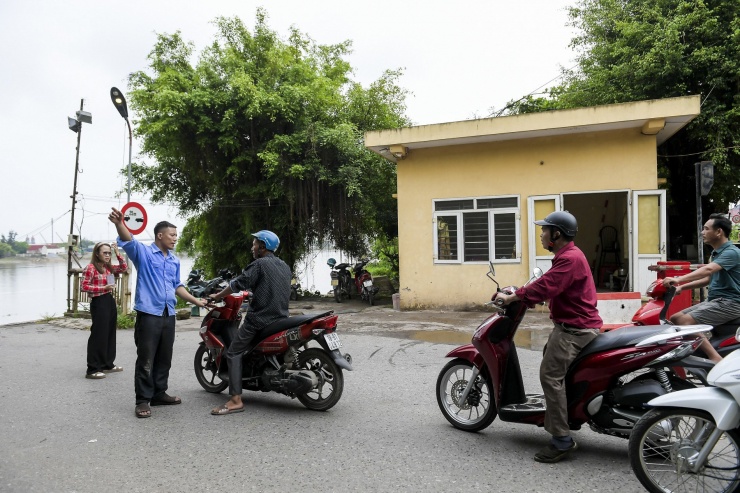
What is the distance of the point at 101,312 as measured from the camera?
7.11 m

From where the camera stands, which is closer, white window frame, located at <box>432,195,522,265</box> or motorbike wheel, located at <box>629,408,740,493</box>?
motorbike wheel, located at <box>629,408,740,493</box>

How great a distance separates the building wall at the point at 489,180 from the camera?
36.7 feet

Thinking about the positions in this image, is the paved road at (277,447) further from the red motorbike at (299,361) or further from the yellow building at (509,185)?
the yellow building at (509,185)

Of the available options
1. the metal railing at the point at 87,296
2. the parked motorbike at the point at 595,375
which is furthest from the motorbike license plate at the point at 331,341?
the metal railing at the point at 87,296

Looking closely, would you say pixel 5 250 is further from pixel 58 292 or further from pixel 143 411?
pixel 143 411

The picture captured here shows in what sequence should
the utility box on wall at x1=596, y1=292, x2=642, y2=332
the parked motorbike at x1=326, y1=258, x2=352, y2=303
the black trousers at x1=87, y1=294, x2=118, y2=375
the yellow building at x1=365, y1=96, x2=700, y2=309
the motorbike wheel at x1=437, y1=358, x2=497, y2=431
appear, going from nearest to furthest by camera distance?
the motorbike wheel at x1=437, y1=358, x2=497, y2=431, the black trousers at x1=87, y1=294, x2=118, y2=375, the utility box on wall at x1=596, y1=292, x2=642, y2=332, the yellow building at x1=365, y1=96, x2=700, y2=309, the parked motorbike at x1=326, y1=258, x2=352, y2=303

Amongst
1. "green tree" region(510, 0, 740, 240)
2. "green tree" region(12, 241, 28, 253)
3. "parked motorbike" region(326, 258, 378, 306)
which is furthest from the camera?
"green tree" region(12, 241, 28, 253)

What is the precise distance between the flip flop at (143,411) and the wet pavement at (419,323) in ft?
15.5

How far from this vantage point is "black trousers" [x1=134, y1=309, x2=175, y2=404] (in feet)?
17.2

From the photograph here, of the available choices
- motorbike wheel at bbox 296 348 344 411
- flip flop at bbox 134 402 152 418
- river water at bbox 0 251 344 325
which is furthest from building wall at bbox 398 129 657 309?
flip flop at bbox 134 402 152 418

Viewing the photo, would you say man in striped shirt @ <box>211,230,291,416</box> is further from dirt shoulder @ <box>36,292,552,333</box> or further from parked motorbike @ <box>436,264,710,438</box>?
dirt shoulder @ <box>36,292,552,333</box>

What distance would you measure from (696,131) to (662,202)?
15.4 ft

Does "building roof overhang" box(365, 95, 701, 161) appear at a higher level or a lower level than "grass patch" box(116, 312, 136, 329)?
higher

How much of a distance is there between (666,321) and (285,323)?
11.6ft
